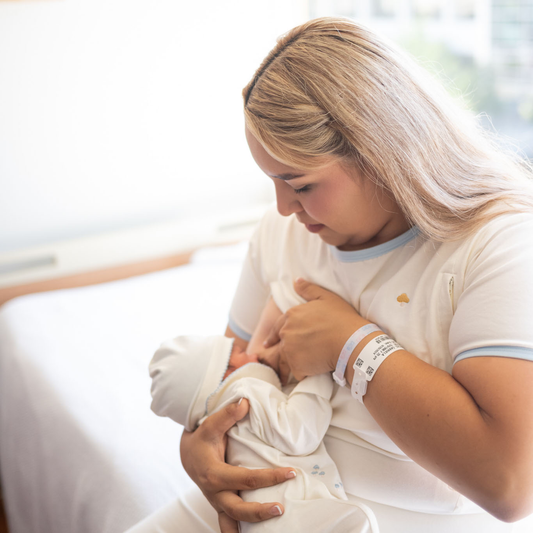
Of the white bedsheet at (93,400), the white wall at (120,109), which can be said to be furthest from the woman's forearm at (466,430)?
the white wall at (120,109)

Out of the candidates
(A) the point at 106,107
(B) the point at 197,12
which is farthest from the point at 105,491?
(B) the point at 197,12

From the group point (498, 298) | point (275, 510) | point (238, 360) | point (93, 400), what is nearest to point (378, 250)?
point (498, 298)

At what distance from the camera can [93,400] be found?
5.49 ft

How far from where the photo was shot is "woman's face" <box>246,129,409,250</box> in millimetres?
987

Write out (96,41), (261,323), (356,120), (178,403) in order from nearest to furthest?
1. (356,120)
2. (178,403)
3. (261,323)
4. (96,41)

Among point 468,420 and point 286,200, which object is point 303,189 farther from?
point 468,420

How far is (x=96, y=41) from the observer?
2721 millimetres

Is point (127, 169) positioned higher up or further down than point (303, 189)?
further down

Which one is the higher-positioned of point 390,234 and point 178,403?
point 390,234

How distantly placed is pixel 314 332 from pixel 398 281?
181mm

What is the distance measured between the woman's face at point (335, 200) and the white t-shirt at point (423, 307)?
42mm

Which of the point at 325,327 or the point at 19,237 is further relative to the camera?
the point at 19,237

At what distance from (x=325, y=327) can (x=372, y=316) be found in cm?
10

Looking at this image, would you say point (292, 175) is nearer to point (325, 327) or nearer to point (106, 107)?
point (325, 327)
